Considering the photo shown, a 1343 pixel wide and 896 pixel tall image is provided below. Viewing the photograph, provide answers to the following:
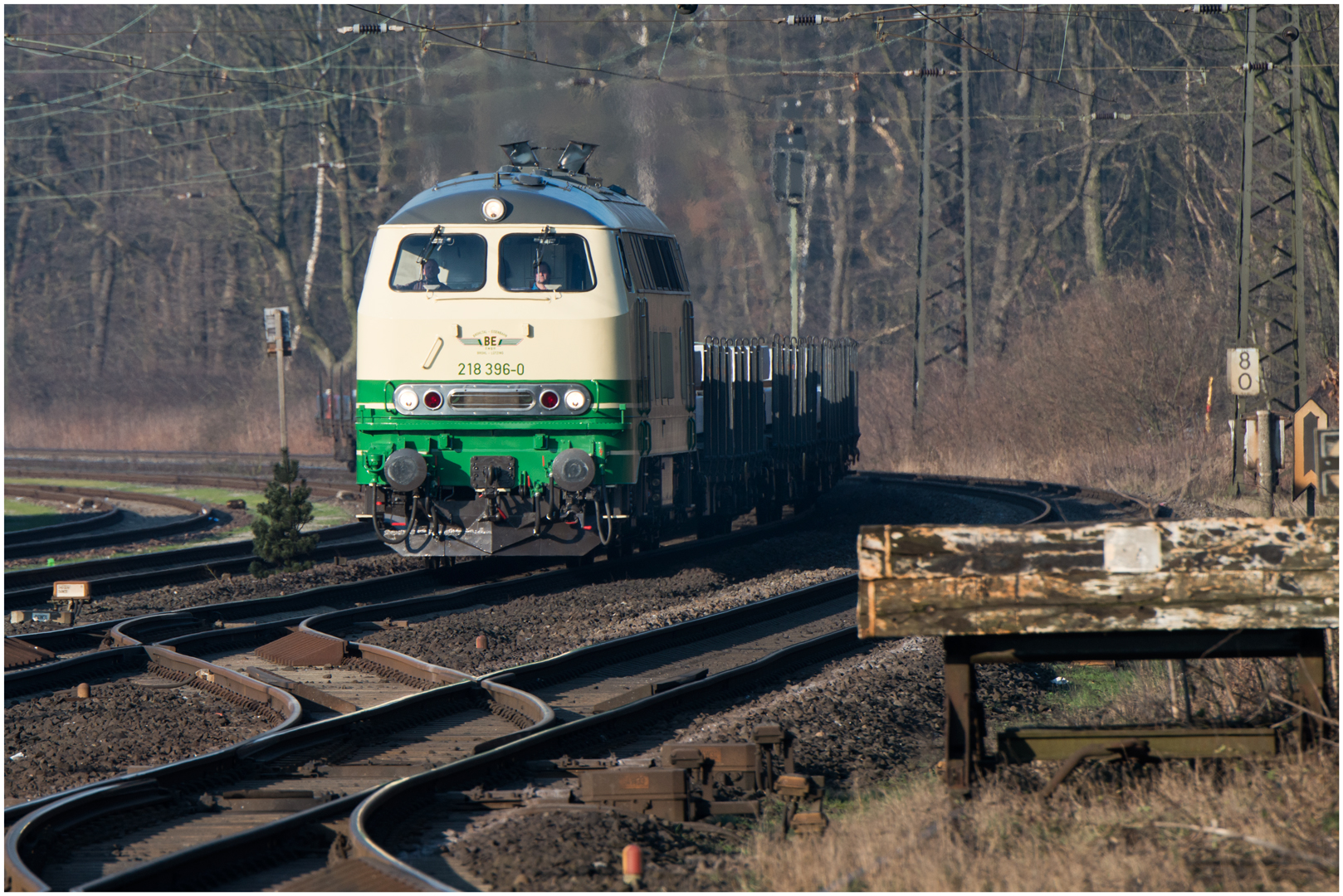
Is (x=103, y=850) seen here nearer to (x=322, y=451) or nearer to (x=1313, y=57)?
(x=1313, y=57)

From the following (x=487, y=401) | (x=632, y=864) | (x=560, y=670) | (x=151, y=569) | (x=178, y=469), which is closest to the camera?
(x=632, y=864)

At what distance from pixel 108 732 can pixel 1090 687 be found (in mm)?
6177

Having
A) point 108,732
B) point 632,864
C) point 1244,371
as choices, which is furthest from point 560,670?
point 1244,371

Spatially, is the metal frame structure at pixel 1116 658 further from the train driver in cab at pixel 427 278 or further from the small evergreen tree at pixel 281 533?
→ the small evergreen tree at pixel 281 533

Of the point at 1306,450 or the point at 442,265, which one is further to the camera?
the point at 442,265

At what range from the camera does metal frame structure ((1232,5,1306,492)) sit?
21.6 m

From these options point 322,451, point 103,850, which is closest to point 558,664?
point 103,850

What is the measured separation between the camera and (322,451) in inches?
1511

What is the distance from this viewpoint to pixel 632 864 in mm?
5516

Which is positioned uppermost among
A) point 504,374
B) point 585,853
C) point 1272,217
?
point 1272,217

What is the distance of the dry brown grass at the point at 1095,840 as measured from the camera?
16.5 feet

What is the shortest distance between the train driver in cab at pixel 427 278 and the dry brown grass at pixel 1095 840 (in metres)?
8.14

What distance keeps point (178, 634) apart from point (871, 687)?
232 inches

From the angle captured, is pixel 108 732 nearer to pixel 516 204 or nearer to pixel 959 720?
pixel 959 720
